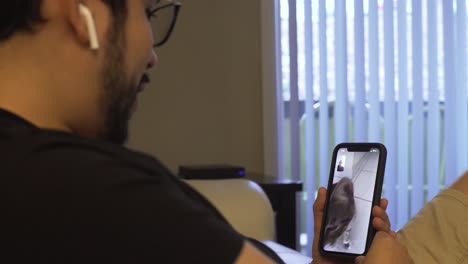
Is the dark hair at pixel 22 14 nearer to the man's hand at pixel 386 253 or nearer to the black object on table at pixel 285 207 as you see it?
the man's hand at pixel 386 253

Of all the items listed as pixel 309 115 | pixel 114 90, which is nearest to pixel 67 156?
pixel 114 90

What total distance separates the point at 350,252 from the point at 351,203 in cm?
8

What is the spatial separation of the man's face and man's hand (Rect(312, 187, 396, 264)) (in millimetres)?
449

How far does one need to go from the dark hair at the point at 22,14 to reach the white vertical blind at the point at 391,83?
2.21m

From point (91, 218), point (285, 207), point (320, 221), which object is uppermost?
point (91, 218)

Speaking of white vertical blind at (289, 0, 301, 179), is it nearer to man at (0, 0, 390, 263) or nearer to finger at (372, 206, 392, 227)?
finger at (372, 206, 392, 227)

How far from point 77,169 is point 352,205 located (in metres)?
0.64

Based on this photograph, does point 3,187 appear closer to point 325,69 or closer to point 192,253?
point 192,253

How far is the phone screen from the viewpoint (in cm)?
102

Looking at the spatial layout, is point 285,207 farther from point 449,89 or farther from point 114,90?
point 114,90

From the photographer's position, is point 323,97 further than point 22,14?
Yes

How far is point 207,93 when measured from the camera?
288 cm

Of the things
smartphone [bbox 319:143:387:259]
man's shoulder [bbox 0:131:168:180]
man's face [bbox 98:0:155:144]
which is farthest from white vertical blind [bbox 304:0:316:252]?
man's shoulder [bbox 0:131:168:180]

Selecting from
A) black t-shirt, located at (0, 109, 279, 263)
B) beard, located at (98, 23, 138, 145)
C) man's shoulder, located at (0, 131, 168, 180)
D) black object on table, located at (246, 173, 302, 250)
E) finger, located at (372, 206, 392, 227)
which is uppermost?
beard, located at (98, 23, 138, 145)
